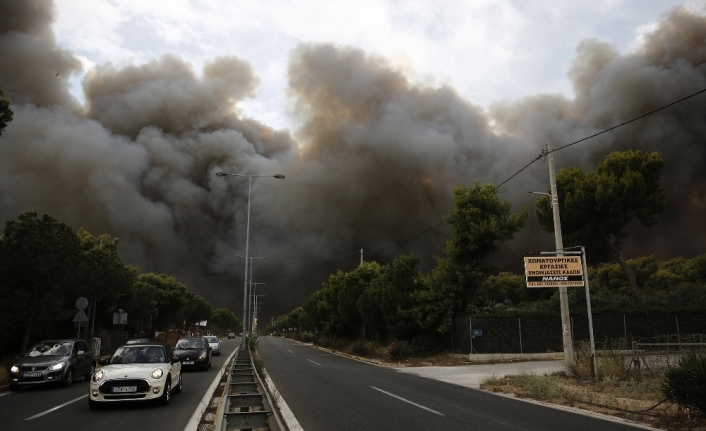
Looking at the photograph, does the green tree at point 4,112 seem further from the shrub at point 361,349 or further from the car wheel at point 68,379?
the shrub at point 361,349

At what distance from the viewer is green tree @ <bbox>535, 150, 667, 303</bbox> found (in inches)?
1538

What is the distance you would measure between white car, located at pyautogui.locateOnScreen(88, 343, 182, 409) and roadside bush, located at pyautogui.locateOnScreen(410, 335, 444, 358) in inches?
809

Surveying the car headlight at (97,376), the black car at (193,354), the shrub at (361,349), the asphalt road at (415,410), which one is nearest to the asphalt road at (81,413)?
the car headlight at (97,376)

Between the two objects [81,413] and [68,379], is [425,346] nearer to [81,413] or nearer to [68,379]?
[68,379]

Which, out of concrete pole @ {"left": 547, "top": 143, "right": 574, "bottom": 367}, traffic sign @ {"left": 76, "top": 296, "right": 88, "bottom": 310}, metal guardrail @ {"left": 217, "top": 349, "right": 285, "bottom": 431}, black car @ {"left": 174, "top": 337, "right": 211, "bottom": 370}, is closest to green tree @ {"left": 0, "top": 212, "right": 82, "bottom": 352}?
traffic sign @ {"left": 76, "top": 296, "right": 88, "bottom": 310}

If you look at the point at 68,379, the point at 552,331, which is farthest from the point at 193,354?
the point at 552,331

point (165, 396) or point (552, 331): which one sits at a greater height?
point (552, 331)

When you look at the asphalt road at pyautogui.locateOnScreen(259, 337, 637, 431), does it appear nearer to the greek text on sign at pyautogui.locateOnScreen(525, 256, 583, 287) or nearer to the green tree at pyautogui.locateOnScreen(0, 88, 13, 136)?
the greek text on sign at pyautogui.locateOnScreen(525, 256, 583, 287)

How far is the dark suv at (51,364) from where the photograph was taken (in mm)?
15109

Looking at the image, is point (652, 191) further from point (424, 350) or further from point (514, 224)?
point (424, 350)

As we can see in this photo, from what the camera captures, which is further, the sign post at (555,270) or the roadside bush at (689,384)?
the sign post at (555,270)

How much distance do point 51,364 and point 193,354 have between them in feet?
24.0

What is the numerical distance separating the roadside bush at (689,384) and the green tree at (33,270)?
24.8m

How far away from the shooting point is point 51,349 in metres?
16.7
